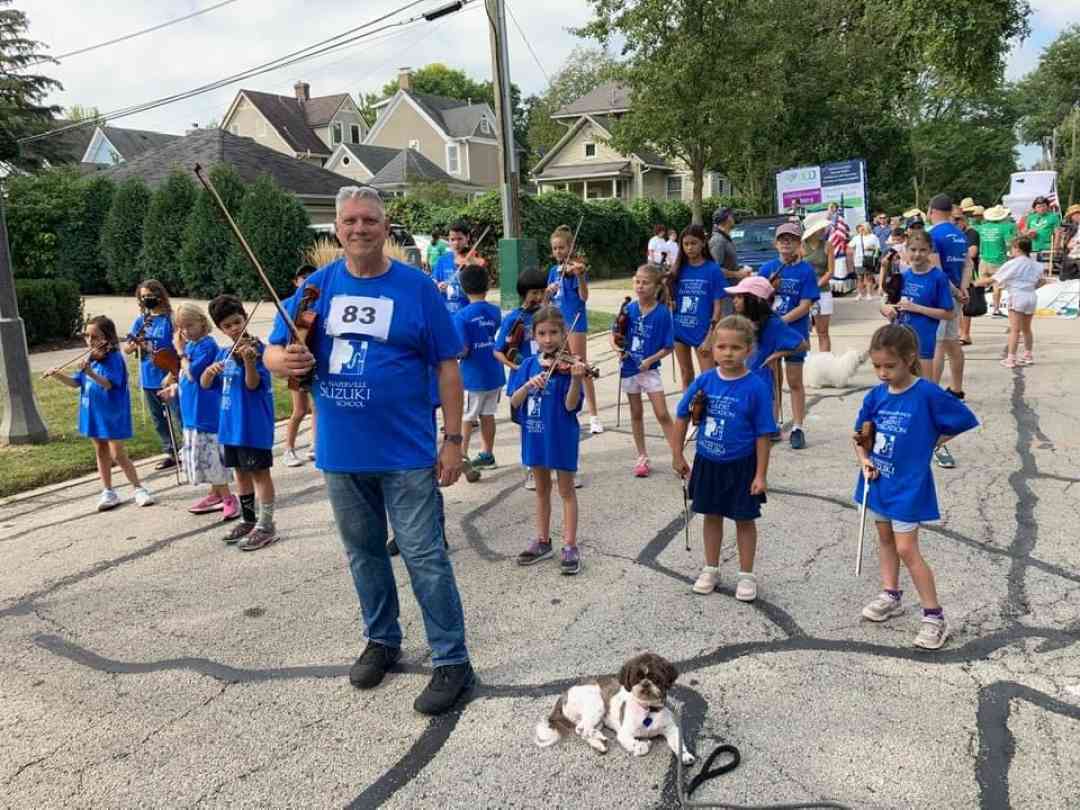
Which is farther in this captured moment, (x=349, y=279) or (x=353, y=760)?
(x=349, y=279)

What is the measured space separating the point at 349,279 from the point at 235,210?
2081 centimetres

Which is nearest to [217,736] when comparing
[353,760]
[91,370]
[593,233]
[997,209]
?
[353,760]

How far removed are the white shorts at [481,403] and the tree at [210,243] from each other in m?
17.6

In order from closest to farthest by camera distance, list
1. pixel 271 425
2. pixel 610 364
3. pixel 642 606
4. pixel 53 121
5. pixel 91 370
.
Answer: pixel 642 606
pixel 271 425
pixel 91 370
pixel 610 364
pixel 53 121

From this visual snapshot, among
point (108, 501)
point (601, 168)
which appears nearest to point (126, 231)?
point (108, 501)

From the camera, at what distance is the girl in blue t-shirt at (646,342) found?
590 centimetres

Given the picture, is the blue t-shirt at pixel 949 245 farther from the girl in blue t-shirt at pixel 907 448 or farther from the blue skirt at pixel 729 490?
the blue skirt at pixel 729 490

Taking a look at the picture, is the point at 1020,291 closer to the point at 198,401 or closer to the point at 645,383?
the point at 645,383

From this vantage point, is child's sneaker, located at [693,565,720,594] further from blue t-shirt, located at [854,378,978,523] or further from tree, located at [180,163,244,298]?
tree, located at [180,163,244,298]

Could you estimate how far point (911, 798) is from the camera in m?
2.59

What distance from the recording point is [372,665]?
344 cm

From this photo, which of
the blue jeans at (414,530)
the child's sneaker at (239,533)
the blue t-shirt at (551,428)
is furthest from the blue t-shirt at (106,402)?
the blue jeans at (414,530)

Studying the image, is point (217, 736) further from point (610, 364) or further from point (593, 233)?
point (593, 233)

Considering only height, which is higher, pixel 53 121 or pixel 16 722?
pixel 53 121
